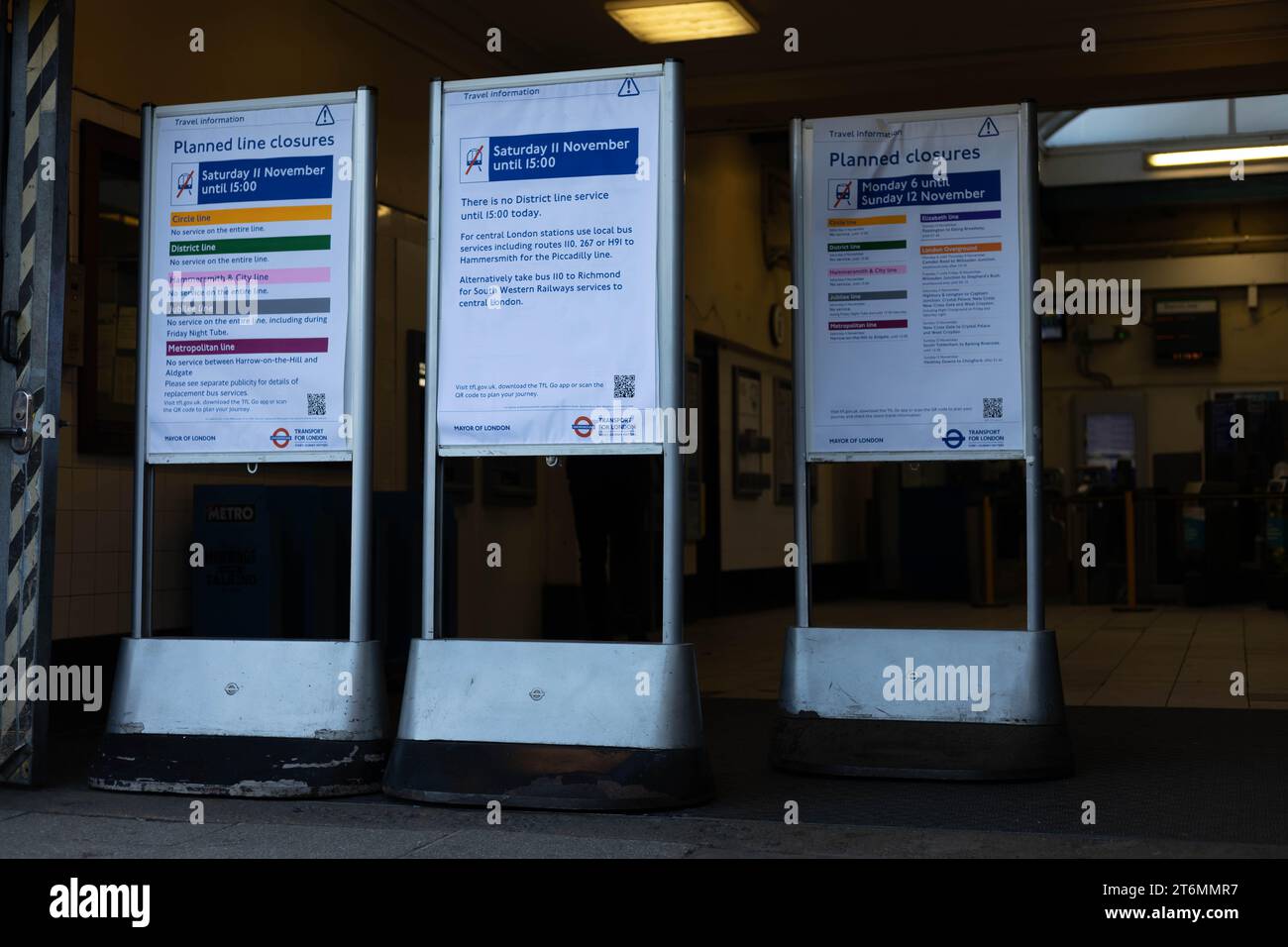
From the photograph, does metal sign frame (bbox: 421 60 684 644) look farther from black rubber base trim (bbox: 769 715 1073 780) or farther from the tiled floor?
the tiled floor

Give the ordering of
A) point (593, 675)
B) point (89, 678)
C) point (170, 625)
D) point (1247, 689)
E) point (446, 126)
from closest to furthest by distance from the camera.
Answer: point (593, 675) < point (446, 126) < point (89, 678) < point (170, 625) < point (1247, 689)

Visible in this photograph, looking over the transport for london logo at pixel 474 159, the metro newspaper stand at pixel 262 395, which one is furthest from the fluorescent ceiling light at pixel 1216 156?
the metro newspaper stand at pixel 262 395

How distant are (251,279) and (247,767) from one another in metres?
1.39

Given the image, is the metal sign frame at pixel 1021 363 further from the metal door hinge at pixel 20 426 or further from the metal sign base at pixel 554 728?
the metal door hinge at pixel 20 426

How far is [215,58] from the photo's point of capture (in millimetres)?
6137

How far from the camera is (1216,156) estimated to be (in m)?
14.2

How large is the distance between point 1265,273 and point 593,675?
14.4 meters

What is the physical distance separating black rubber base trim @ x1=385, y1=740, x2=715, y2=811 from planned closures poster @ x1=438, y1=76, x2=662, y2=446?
839 millimetres

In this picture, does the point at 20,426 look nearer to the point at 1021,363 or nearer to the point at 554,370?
the point at 554,370

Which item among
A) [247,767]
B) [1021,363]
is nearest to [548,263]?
[1021,363]

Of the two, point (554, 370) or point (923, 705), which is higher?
point (554, 370)

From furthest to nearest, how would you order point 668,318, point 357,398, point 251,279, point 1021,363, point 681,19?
point 681,19 < point 1021,363 < point 251,279 < point 357,398 < point 668,318
